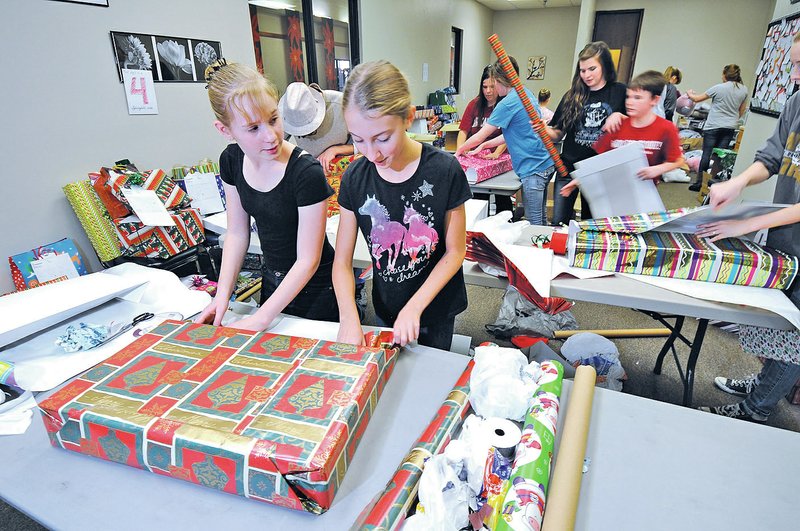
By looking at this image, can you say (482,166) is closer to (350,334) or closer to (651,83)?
(651,83)

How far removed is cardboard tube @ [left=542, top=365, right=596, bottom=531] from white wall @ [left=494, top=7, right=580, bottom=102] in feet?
32.6

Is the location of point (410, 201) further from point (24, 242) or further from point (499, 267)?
point (24, 242)

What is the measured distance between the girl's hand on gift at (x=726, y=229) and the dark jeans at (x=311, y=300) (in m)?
1.17

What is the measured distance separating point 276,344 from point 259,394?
0.49 feet

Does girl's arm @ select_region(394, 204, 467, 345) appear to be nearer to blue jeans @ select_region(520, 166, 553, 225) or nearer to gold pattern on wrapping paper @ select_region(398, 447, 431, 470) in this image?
gold pattern on wrapping paper @ select_region(398, 447, 431, 470)

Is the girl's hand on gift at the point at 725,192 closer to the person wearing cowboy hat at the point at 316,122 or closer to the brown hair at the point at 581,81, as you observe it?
the person wearing cowboy hat at the point at 316,122

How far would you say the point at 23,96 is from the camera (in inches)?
71.9

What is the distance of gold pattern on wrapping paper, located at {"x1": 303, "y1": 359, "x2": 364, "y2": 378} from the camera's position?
761 mm

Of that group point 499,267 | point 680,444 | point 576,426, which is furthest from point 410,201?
point 680,444

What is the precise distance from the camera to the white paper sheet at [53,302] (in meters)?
0.99

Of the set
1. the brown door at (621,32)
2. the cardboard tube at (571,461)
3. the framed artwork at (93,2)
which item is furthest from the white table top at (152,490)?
the brown door at (621,32)

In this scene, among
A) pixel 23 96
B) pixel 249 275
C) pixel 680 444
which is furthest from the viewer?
pixel 249 275

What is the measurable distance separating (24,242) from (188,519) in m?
1.93

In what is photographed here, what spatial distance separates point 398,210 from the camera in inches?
43.1
